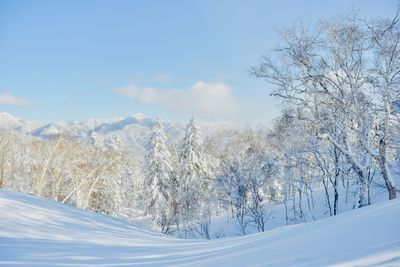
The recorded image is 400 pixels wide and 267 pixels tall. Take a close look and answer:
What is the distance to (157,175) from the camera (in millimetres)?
34812

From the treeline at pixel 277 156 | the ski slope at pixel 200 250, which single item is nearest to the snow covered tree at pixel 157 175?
the treeline at pixel 277 156

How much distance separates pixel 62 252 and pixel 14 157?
81.2ft

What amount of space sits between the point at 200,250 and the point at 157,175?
26.6 m

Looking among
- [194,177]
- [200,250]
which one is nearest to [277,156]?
[194,177]

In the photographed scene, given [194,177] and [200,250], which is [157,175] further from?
[200,250]

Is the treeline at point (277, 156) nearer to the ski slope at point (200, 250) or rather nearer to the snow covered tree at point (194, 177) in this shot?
the snow covered tree at point (194, 177)

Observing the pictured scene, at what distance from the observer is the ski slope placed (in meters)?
4.79

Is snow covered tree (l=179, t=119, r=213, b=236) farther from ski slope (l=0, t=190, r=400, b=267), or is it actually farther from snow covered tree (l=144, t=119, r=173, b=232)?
ski slope (l=0, t=190, r=400, b=267)

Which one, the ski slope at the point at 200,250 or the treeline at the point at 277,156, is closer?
the ski slope at the point at 200,250

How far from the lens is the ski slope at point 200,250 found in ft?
15.7

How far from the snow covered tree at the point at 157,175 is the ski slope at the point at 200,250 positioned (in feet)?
71.5

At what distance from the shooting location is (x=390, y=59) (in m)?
13.7

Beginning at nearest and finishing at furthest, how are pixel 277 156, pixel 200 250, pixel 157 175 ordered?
1. pixel 200 250
2. pixel 277 156
3. pixel 157 175

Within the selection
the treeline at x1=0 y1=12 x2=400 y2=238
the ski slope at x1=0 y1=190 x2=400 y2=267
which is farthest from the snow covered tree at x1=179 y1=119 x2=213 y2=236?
the ski slope at x1=0 y1=190 x2=400 y2=267
